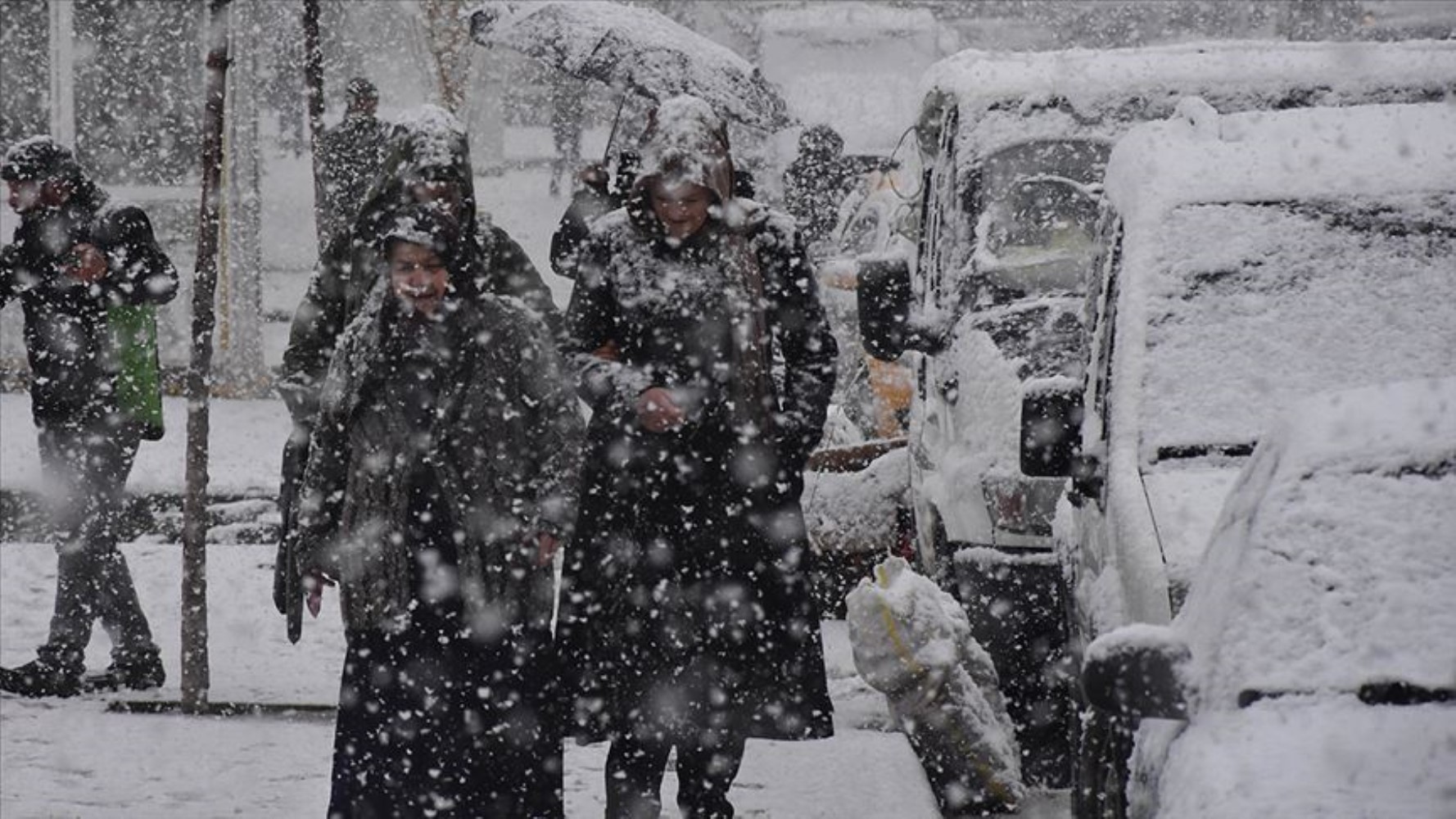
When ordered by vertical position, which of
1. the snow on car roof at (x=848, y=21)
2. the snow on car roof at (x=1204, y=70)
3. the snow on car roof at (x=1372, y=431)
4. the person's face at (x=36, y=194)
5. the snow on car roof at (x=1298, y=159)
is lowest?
the person's face at (x=36, y=194)

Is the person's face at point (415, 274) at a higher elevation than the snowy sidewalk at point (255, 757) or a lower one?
higher

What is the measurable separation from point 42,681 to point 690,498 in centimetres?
292

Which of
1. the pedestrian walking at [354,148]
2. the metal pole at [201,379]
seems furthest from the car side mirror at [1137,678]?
the pedestrian walking at [354,148]

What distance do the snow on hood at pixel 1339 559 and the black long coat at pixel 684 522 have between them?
6.57ft

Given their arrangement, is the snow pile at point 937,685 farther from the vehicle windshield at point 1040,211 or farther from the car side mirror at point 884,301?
the vehicle windshield at point 1040,211

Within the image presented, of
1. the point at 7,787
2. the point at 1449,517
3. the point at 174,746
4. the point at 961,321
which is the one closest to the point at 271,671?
the point at 174,746

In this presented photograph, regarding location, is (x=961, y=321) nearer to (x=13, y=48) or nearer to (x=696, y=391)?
(x=696, y=391)

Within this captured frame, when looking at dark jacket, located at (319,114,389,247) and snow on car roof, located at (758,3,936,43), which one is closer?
dark jacket, located at (319,114,389,247)

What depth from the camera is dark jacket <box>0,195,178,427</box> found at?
288 inches

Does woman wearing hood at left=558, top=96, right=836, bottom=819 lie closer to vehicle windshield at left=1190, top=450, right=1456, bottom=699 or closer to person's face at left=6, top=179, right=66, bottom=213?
vehicle windshield at left=1190, top=450, right=1456, bottom=699

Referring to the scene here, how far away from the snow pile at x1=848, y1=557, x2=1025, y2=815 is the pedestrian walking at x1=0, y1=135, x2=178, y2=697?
273 cm

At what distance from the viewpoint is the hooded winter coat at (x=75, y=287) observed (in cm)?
732

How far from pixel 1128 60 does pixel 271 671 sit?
3738 mm

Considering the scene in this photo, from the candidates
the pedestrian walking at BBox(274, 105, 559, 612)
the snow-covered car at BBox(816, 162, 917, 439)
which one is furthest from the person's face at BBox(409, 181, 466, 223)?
the snow-covered car at BBox(816, 162, 917, 439)
